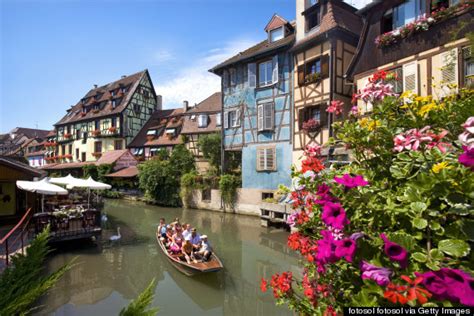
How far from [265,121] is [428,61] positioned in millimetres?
9640

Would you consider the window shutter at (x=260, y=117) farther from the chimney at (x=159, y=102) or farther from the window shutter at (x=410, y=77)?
the chimney at (x=159, y=102)

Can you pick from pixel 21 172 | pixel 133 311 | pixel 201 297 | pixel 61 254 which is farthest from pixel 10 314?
pixel 21 172

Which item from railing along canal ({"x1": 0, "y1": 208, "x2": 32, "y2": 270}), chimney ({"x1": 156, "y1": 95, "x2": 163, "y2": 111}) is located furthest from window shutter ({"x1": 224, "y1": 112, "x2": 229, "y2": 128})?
chimney ({"x1": 156, "y1": 95, "x2": 163, "y2": 111})

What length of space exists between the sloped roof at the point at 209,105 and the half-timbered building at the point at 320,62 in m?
12.7

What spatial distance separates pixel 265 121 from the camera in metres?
18.2

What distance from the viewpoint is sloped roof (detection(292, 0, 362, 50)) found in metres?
14.6

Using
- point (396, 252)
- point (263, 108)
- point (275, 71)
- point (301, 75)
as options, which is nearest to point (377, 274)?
point (396, 252)

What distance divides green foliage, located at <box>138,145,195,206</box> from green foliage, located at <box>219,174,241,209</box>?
534cm

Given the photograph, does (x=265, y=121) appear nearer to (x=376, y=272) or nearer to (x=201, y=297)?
(x=201, y=297)

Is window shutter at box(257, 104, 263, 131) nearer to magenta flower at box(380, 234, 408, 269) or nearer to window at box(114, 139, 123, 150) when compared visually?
magenta flower at box(380, 234, 408, 269)

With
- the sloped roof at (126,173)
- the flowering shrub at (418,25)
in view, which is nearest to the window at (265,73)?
the flowering shrub at (418,25)

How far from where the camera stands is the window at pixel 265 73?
1836 cm

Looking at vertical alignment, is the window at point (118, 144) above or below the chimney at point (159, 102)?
below

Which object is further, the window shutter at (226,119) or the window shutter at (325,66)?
the window shutter at (226,119)
